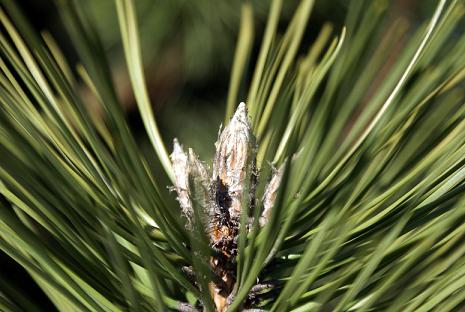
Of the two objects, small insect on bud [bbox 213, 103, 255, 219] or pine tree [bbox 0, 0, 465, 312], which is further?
small insect on bud [bbox 213, 103, 255, 219]

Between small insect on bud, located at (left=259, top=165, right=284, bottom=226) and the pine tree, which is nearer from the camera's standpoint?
the pine tree

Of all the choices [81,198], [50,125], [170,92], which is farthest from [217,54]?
[81,198]

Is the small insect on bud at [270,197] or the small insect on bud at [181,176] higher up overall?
the small insect on bud at [181,176]

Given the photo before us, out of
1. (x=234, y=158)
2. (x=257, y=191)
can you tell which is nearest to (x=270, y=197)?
(x=234, y=158)

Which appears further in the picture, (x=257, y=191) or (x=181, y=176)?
(x=181, y=176)

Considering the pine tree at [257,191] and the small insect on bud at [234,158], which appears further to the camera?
the small insect on bud at [234,158]

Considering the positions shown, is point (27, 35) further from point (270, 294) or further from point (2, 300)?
point (270, 294)

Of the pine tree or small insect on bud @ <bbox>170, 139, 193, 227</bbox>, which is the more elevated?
small insect on bud @ <bbox>170, 139, 193, 227</bbox>

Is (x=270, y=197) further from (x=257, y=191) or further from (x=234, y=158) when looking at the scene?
(x=257, y=191)
